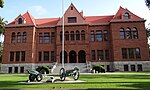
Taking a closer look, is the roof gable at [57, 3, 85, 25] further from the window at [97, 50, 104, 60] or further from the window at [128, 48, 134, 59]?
the window at [128, 48, 134, 59]

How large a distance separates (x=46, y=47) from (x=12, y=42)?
8174 mm

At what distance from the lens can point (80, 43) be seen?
41.8m

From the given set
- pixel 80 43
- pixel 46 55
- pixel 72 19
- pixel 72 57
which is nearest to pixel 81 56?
pixel 72 57

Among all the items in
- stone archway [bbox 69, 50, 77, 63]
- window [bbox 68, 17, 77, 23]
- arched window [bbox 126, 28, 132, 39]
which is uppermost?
window [bbox 68, 17, 77, 23]

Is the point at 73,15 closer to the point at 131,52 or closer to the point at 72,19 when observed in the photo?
the point at 72,19

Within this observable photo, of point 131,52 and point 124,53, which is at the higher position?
point 131,52

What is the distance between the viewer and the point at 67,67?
3809 centimetres

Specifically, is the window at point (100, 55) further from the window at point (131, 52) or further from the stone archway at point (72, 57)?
the window at point (131, 52)

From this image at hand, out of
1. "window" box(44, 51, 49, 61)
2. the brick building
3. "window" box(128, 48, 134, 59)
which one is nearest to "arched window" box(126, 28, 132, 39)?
the brick building

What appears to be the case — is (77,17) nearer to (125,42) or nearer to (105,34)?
(105,34)

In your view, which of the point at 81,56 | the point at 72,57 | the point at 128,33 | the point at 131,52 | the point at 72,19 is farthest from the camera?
the point at 72,57

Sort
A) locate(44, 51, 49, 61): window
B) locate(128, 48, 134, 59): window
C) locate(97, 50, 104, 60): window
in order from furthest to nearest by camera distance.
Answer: locate(44, 51, 49, 61): window
locate(97, 50, 104, 60): window
locate(128, 48, 134, 59): window

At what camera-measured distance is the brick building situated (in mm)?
40250

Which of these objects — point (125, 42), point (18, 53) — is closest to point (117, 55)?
point (125, 42)
